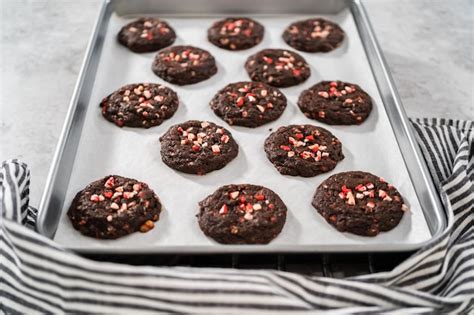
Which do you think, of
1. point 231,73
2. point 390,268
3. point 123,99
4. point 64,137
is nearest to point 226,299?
point 390,268

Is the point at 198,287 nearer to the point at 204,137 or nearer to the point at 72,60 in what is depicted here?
the point at 204,137

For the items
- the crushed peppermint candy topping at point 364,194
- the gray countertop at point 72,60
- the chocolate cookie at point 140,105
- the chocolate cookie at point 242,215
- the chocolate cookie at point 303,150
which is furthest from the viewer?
the gray countertop at point 72,60

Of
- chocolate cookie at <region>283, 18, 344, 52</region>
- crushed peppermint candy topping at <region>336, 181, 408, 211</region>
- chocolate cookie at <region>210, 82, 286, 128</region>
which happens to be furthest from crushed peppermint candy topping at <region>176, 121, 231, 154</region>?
chocolate cookie at <region>283, 18, 344, 52</region>

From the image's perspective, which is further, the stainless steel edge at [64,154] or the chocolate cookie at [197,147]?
the chocolate cookie at [197,147]

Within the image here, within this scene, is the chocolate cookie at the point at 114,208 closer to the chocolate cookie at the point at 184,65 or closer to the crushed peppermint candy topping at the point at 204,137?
the crushed peppermint candy topping at the point at 204,137

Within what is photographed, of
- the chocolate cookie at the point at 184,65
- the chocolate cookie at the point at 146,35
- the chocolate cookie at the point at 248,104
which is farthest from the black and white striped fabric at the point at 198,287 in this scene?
the chocolate cookie at the point at 146,35

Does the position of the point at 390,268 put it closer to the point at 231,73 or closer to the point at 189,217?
the point at 189,217
